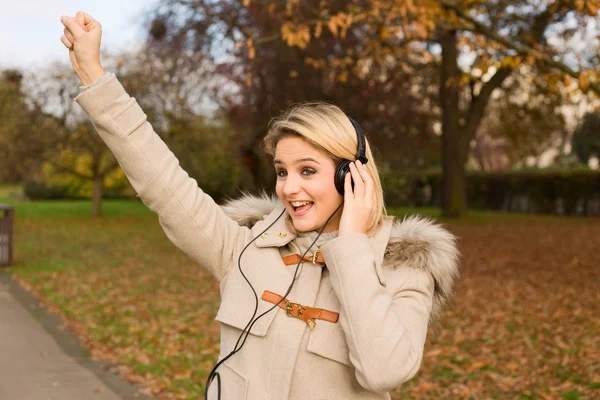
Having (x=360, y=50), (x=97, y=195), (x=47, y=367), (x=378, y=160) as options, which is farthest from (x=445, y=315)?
(x=97, y=195)

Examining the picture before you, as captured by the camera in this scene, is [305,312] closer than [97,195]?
Yes

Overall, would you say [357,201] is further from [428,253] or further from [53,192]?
[53,192]

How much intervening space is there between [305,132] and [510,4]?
59.3 feet

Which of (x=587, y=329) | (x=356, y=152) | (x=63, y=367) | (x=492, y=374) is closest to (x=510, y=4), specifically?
(x=587, y=329)

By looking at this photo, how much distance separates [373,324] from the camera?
188cm

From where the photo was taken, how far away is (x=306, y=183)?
7.13 ft

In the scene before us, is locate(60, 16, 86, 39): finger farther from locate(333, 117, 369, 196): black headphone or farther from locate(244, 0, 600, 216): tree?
locate(244, 0, 600, 216): tree

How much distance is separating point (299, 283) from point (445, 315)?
23.6 ft

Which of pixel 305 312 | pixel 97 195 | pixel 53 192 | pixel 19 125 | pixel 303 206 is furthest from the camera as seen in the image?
pixel 53 192

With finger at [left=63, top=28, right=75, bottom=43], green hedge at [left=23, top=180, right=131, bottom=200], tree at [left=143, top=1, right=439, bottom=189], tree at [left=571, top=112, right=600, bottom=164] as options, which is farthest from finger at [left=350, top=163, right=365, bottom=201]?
tree at [left=571, top=112, right=600, bottom=164]

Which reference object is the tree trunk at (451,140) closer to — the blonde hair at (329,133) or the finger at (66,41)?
the blonde hair at (329,133)

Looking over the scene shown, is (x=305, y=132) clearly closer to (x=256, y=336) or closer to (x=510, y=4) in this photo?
(x=256, y=336)

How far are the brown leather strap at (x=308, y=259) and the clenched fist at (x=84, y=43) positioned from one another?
825mm

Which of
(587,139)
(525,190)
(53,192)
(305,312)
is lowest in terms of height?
(53,192)
